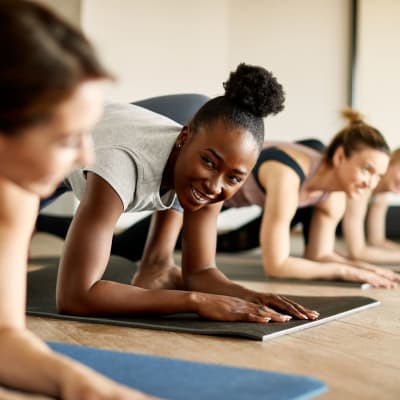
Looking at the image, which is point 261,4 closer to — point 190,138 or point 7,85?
point 190,138

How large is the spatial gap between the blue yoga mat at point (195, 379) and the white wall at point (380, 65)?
16.2 feet

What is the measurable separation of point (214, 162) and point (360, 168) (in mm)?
1139

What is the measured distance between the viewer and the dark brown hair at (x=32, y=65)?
845mm

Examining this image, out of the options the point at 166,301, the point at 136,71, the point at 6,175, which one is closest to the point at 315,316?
the point at 166,301

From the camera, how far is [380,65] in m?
5.94

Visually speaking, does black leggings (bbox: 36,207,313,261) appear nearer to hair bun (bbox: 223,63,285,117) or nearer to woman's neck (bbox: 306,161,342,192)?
woman's neck (bbox: 306,161,342,192)

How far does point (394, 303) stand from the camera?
221 cm

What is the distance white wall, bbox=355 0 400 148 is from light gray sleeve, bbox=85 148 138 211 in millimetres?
4482

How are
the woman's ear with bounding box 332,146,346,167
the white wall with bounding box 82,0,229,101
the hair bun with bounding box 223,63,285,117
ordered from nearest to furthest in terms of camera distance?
the hair bun with bounding box 223,63,285,117
the woman's ear with bounding box 332,146,346,167
the white wall with bounding box 82,0,229,101

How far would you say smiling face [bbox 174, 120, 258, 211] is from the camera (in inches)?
66.7

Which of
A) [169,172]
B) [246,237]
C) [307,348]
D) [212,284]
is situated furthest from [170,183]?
[246,237]

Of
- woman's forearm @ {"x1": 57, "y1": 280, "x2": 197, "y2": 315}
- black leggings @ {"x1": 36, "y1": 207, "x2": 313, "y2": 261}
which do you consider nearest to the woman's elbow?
woman's forearm @ {"x1": 57, "y1": 280, "x2": 197, "y2": 315}

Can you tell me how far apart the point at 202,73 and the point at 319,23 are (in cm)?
113

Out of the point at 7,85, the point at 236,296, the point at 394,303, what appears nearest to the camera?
the point at 7,85
